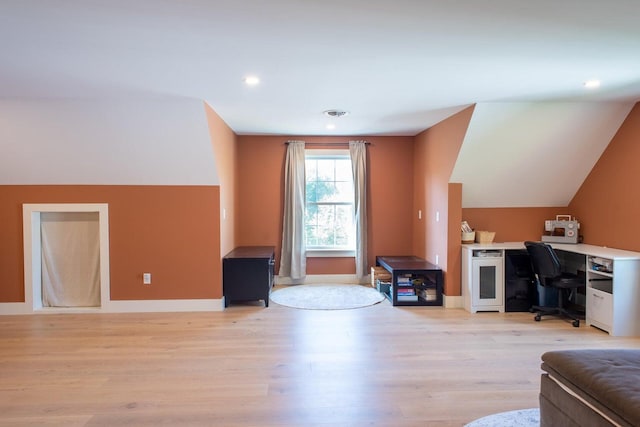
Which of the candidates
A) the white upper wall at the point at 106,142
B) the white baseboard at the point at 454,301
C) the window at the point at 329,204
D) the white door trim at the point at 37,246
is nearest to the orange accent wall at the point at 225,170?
the white upper wall at the point at 106,142

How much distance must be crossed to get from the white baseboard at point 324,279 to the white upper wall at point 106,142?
2130 millimetres

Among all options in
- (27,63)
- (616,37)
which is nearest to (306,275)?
(27,63)

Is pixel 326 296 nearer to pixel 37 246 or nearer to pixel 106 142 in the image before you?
pixel 106 142

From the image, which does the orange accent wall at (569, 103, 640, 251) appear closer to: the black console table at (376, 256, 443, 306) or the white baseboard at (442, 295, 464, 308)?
the white baseboard at (442, 295, 464, 308)

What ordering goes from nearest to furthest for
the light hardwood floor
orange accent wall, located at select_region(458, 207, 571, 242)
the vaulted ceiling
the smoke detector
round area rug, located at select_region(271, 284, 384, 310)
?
1. the vaulted ceiling
2. the light hardwood floor
3. the smoke detector
4. round area rug, located at select_region(271, 284, 384, 310)
5. orange accent wall, located at select_region(458, 207, 571, 242)

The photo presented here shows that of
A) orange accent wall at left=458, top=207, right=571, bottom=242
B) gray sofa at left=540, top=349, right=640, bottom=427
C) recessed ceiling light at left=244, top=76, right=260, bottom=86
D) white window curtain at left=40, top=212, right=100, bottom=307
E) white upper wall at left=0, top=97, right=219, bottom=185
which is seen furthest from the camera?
orange accent wall at left=458, top=207, right=571, bottom=242

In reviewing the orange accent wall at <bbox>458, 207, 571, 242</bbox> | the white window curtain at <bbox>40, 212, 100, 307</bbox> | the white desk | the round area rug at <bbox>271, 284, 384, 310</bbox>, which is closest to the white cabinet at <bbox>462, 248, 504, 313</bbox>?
the white desk

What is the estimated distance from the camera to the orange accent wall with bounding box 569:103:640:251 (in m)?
3.81

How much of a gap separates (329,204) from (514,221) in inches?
Answer: 107

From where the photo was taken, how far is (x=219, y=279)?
4.37 m

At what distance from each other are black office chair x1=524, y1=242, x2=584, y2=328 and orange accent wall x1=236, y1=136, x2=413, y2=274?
2044 millimetres

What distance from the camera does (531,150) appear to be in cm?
423

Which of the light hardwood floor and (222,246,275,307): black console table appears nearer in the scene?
the light hardwood floor

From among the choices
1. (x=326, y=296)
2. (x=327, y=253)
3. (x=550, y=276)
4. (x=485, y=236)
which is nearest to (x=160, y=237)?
(x=326, y=296)
